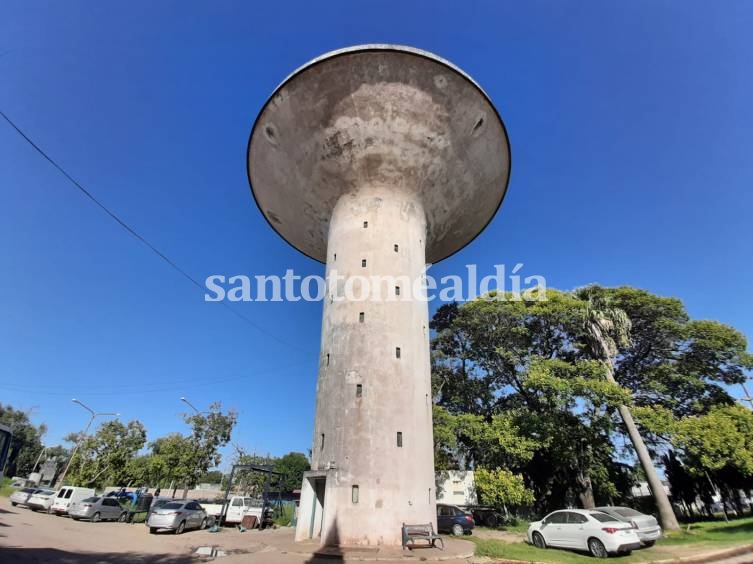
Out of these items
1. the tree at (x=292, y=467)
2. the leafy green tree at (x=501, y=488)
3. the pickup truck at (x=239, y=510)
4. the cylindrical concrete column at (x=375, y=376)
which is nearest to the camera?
the cylindrical concrete column at (x=375, y=376)

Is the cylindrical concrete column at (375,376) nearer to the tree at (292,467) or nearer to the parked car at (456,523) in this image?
the parked car at (456,523)

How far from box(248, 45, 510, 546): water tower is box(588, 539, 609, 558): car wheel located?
511 centimetres

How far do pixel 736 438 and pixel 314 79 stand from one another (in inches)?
992

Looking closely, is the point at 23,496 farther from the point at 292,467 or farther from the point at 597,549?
the point at 292,467

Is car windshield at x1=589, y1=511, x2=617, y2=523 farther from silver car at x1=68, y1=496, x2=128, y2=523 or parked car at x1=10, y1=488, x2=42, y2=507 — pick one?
parked car at x1=10, y1=488, x2=42, y2=507

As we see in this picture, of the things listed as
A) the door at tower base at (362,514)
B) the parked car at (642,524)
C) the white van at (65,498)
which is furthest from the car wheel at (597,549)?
the white van at (65,498)

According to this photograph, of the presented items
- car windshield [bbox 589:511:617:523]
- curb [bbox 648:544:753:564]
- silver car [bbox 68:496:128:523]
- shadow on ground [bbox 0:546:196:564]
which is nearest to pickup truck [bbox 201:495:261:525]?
silver car [bbox 68:496:128:523]

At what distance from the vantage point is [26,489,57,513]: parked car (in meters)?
24.0

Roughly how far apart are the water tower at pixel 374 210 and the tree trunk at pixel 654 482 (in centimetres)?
1359

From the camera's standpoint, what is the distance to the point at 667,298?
25.9 m

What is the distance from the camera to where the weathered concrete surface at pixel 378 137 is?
54.3 feet

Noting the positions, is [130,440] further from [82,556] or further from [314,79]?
[314,79]

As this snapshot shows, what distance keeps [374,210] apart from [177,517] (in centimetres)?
1597

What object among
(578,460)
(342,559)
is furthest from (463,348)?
(342,559)
